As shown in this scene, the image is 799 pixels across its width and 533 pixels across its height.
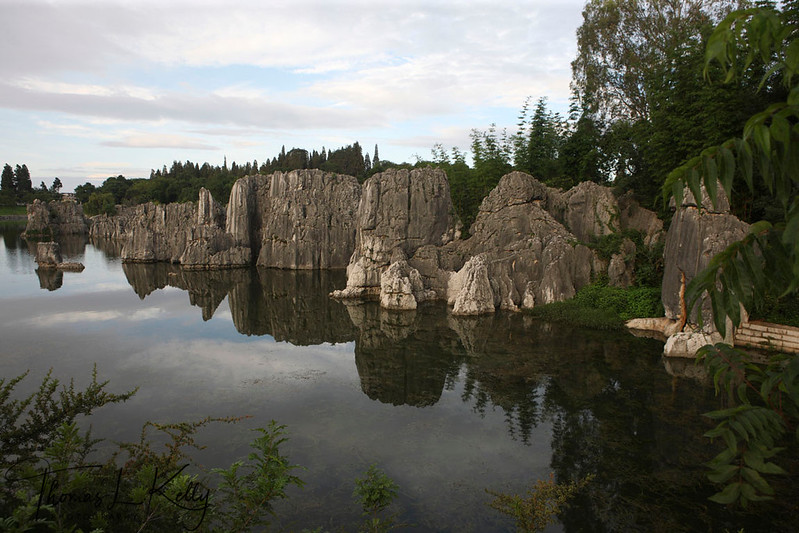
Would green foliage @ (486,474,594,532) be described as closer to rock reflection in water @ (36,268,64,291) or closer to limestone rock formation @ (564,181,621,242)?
limestone rock formation @ (564,181,621,242)

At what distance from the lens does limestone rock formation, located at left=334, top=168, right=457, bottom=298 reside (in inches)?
1169

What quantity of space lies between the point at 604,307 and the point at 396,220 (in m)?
13.9

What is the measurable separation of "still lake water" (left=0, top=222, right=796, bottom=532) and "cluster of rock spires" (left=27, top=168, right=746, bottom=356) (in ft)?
8.56

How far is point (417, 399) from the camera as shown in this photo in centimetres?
1403

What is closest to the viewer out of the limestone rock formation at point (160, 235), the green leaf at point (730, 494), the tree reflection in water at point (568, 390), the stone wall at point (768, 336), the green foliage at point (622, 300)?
the green leaf at point (730, 494)

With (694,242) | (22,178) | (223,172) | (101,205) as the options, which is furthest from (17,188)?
(694,242)

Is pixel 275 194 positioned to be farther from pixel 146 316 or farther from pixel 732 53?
pixel 732 53

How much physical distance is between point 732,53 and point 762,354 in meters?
18.0

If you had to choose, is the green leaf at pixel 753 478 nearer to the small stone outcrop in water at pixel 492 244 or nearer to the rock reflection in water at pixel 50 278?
the small stone outcrop in water at pixel 492 244

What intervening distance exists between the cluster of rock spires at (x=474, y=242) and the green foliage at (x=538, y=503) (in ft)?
33.5

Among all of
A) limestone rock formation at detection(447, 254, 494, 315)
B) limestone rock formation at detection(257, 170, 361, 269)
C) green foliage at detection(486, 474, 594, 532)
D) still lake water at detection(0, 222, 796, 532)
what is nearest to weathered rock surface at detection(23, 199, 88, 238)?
limestone rock formation at detection(257, 170, 361, 269)

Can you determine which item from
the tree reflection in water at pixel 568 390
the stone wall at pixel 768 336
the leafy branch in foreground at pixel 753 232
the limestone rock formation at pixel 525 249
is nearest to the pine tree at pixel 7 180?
the tree reflection in water at pixel 568 390

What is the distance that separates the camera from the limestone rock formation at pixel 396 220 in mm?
29688

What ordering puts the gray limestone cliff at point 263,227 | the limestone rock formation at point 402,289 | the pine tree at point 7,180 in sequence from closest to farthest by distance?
the limestone rock formation at point 402,289 < the gray limestone cliff at point 263,227 < the pine tree at point 7,180
